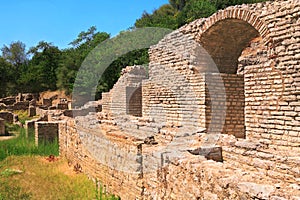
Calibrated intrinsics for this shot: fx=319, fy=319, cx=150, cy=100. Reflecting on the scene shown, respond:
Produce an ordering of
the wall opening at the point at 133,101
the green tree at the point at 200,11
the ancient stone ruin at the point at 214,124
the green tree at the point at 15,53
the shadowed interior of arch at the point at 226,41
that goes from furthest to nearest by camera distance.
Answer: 1. the green tree at the point at 15,53
2. the green tree at the point at 200,11
3. the wall opening at the point at 133,101
4. the shadowed interior of arch at the point at 226,41
5. the ancient stone ruin at the point at 214,124

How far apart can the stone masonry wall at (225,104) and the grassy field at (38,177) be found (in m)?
3.48

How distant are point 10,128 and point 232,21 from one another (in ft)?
40.7

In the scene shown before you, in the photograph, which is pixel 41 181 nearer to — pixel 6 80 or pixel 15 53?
pixel 6 80

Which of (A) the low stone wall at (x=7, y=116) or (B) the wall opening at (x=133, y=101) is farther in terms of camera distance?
A: (A) the low stone wall at (x=7, y=116)

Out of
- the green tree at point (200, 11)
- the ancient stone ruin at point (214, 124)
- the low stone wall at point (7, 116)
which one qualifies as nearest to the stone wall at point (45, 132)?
the ancient stone ruin at point (214, 124)

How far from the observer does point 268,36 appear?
679cm

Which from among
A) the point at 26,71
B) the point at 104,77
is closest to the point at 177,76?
the point at 104,77

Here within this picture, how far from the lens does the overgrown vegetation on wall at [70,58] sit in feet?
94.4

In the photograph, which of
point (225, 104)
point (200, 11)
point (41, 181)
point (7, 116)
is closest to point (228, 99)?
point (225, 104)

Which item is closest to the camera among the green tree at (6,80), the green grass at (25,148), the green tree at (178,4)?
the green grass at (25,148)

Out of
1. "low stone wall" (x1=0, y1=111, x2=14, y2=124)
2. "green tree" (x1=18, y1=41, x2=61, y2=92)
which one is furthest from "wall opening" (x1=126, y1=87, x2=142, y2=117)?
"green tree" (x1=18, y1=41, x2=61, y2=92)

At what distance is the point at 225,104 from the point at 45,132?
642 centimetres

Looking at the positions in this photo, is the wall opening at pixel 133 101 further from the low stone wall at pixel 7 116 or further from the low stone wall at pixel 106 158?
the low stone wall at pixel 7 116

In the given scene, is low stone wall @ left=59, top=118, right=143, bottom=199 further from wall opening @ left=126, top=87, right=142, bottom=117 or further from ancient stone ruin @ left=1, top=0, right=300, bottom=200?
wall opening @ left=126, top=87, right=142, bottom=117
